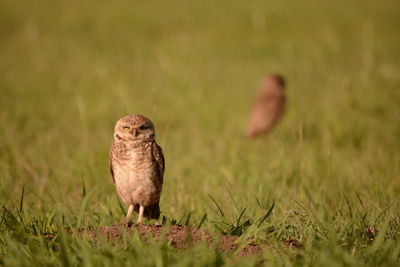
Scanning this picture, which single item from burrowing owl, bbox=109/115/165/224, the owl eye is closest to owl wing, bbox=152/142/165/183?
burrowing owl, bbox=109/115/165/224

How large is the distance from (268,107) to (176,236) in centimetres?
437

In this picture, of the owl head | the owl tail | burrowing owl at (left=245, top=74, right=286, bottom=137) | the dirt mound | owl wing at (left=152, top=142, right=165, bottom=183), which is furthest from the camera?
burrowing owl at (left=245, top=74, right=286, bottom=137)

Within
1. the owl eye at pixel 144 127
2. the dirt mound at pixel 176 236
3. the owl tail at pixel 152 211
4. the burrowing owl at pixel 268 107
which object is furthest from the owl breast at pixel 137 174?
the burrowing owl at pixel 268 107

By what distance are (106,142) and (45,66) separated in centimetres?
491

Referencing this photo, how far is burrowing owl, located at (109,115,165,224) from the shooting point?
336cm

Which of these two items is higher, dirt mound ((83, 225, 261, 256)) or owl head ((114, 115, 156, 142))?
owl head ((114, 115, 156, 142))

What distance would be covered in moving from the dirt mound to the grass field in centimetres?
8

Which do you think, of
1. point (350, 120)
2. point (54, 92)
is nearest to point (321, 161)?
point (350, 120)

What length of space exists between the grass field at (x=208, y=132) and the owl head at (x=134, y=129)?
425 millimetres

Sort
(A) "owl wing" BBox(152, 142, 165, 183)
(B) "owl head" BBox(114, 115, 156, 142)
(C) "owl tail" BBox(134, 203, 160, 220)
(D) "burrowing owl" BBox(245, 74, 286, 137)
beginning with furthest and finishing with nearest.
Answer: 1. (D) "burrowing owl" BBox(245, 74, 286, 137)
2. (C) "owl tail" BBox(134, 203, 160, 220)
3. (A) "owl wing" BBox(152, 142, 165, 183)
4. (B) "owl head" BBox(114, 115, 156, 142)

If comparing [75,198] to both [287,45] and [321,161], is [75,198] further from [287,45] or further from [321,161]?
[287,45]

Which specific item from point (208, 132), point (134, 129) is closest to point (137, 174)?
point (134, 129)

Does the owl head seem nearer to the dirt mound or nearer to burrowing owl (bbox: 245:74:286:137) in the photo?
the dirt mound

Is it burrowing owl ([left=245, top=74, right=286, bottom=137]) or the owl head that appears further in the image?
burrowing owl ([left=245, top=74, right=286, bottom=137])
